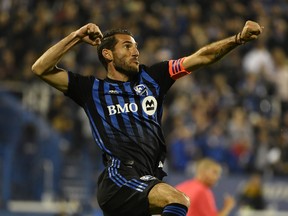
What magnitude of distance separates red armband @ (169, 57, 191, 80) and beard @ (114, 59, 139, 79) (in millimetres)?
294

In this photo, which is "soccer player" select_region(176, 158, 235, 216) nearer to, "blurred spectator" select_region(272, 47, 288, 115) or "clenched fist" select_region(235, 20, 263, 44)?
"clenched fist" select_region(235, 20, 263, 44)

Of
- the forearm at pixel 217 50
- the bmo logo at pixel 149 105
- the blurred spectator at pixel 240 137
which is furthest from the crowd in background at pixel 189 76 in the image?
the forearm at pixel 217 50

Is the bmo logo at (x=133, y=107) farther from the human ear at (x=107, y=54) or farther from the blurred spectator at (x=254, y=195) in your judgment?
the blurred spectator at (x=254, y=195)

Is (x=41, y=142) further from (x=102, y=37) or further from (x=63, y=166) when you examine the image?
(x=102, y=37)

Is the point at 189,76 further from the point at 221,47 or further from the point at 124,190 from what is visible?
the point at 124,190

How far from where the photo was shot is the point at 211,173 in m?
9.94

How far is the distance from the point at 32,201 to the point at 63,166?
37.9 inches

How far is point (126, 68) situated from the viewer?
6.99 metres

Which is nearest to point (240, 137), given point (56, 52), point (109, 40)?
point (109, 40)

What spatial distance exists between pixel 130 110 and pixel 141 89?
20cm

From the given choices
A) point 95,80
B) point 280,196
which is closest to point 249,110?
point 280,196

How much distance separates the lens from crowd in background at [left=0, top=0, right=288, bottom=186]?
15617 mm

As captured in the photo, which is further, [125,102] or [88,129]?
[88,129]

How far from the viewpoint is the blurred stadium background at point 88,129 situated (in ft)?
49.1
